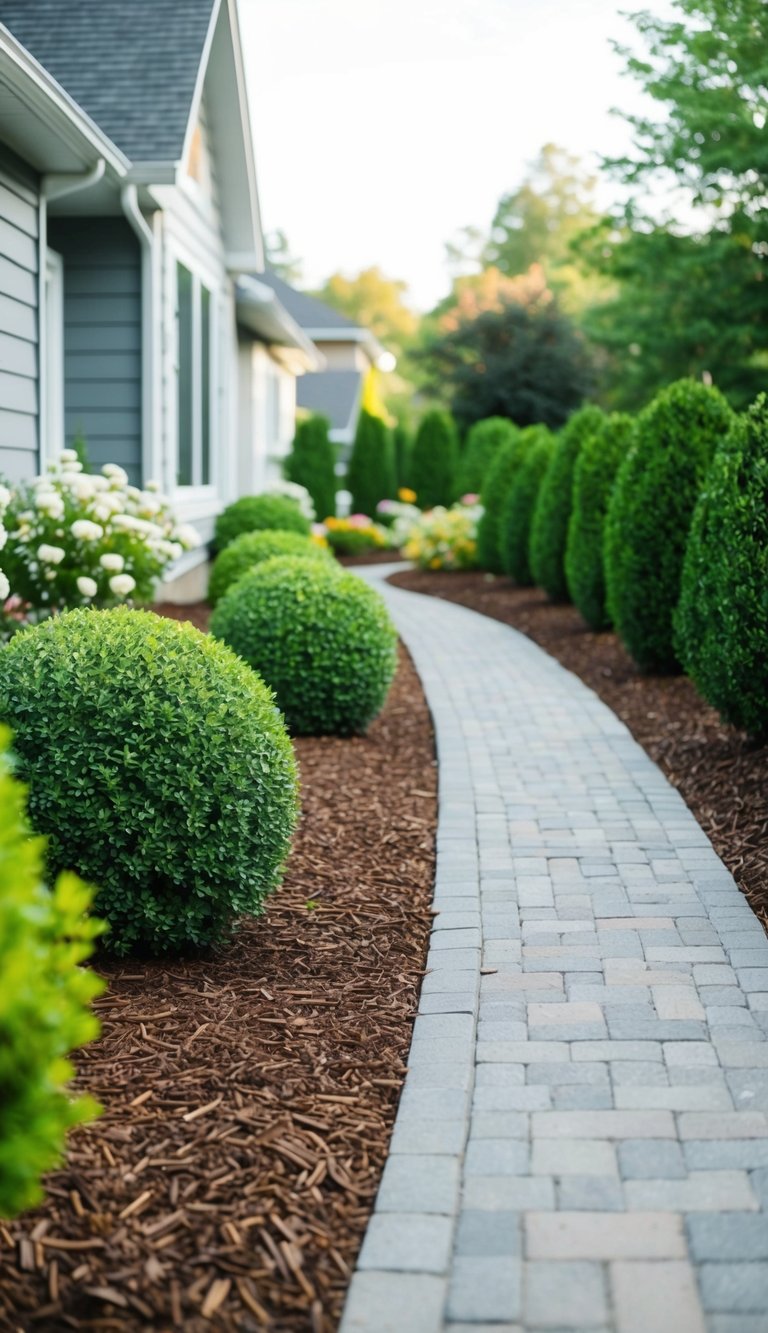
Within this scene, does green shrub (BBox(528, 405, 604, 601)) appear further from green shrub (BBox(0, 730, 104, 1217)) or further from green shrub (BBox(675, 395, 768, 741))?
green shrub (BBox(0, 730, 104, 1217))

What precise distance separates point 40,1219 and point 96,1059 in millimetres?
739

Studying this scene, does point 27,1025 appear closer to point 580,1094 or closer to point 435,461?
point 580,1094

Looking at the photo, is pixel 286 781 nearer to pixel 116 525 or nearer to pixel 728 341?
pixel 116 525

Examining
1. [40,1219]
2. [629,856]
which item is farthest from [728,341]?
[40,1219]

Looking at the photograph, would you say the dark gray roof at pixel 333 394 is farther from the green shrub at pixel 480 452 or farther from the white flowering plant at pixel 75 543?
the white flowering plant at pixel 75 543

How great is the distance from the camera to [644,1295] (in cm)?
233

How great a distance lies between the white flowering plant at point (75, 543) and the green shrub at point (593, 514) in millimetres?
4466

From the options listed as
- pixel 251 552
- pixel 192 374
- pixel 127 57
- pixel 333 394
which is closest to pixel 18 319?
pixel 251 552

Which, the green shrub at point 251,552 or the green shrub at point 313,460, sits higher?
the green shrub at point 313,460

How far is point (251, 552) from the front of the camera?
9.95m

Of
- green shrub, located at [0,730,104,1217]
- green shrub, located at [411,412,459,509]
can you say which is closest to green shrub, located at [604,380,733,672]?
green shrub, located at [0,730,104,1217]

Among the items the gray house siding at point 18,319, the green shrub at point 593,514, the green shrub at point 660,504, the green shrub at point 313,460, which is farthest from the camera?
the green shrub at point 313,460

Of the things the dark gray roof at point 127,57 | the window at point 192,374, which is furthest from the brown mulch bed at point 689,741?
the dark gray roof at point 127,57

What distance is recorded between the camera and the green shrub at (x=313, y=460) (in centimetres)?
2355
